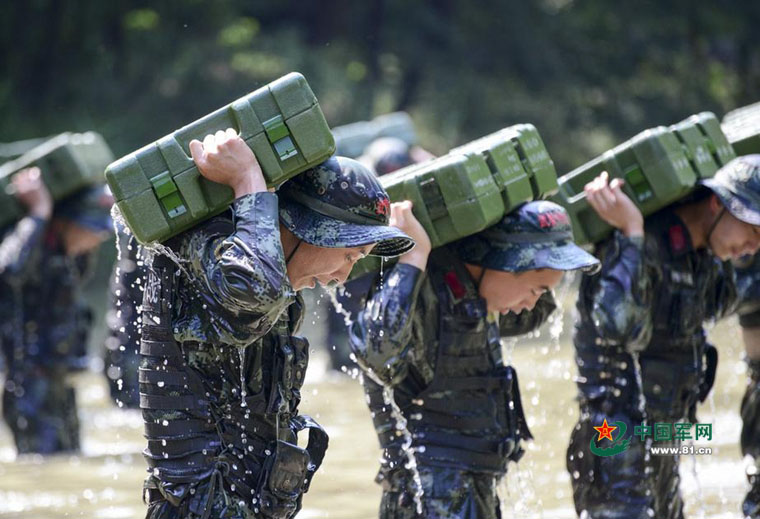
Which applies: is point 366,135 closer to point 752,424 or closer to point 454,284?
point 752,424

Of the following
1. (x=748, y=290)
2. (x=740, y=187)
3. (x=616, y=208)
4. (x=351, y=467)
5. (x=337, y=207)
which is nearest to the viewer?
(x=337, y=207)

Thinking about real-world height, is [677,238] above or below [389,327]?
above

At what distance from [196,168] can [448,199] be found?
1598 mm

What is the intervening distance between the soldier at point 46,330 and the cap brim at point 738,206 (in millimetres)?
5137

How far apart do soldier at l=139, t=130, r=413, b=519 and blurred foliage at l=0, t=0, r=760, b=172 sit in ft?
58.9

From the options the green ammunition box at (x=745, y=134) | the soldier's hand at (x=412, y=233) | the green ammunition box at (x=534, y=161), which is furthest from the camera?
the green ammunition box at (x=745, y=134)

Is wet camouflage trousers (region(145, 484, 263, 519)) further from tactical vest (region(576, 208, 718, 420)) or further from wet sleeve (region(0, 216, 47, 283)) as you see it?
wet sleeve (region(0, 216, 47, 283))

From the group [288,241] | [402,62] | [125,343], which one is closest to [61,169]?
[125,343]

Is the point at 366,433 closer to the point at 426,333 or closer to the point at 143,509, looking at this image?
the point at 143,509

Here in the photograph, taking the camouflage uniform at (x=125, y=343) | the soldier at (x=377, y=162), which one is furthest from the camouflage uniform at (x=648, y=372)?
the camouflage uniform at (x=125, y=343)

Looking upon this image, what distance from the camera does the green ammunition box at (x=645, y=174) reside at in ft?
21.8

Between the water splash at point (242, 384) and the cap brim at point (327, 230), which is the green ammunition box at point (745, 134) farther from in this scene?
the water splash at point (242, 384)

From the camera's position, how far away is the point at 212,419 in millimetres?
4387

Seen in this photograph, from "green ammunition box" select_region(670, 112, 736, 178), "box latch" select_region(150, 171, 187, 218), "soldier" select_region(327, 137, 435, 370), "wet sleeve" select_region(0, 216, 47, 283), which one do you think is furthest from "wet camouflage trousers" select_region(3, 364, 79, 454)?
"box latch" select_region(150, 171, 187, 218)
